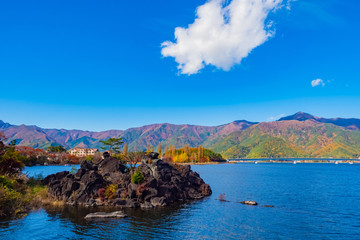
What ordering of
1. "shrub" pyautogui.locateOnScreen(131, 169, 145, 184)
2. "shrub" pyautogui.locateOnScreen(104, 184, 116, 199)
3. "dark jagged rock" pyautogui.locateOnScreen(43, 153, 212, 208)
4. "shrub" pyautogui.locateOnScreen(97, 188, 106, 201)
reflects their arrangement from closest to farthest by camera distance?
"dark jagged rock" pyautogui.locateOnScreen(43, 153, 212, 208), "shrub" pyautogui.locateOnScreen(97, 188, 106, 201), "shrub" pyautogui.locateOnScreen(104, 184, 116, 199), "shrub" pyautogui.locateOnScreen(131, 169, 145, 184)

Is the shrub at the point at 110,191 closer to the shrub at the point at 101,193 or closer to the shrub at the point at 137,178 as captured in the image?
the shrub at the point at 101,193

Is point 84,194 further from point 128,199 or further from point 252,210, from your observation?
point 252,210

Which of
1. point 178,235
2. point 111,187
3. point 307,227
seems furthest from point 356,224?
point 111,187

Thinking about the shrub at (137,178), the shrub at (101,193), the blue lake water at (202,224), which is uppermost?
the shrub at (137,178)

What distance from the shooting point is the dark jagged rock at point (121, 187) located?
60.1 m

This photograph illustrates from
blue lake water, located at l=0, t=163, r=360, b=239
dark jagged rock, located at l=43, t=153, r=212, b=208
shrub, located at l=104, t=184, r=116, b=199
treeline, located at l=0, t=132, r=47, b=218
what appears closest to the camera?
blue lake water, located at l=0, t=163, r=360, b=239

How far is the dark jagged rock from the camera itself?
197 ft

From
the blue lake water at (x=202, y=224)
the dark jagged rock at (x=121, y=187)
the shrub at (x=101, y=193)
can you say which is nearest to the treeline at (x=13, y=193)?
the blue lake water at (x=202, y=224)

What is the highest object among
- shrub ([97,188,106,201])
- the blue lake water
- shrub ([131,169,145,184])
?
shrub ([131,169,145,184])

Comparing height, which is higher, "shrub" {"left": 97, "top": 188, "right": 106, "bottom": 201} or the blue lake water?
"shrub" {"left": 97, "top": 188, "right": 106, "bottom": 201}

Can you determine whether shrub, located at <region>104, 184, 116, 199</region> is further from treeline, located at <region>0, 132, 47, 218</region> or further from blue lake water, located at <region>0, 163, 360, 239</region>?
treeline, located at <region>0, 132, 47, 218</region>

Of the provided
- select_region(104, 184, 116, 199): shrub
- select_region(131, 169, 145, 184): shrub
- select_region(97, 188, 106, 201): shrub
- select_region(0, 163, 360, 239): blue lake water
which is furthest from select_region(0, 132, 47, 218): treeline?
select_region(131, 169, 145, 184): shrub

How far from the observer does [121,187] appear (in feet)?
214

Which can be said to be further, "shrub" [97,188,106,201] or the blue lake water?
"shrub" [97,188,106,201]
